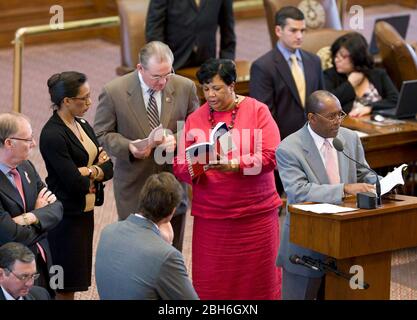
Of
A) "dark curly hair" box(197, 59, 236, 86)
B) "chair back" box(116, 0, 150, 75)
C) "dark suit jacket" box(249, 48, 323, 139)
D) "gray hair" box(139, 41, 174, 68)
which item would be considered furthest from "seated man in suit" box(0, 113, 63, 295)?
"chair back" box(116, 0, 150, 75)

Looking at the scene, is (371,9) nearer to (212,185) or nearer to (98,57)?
(98,57)

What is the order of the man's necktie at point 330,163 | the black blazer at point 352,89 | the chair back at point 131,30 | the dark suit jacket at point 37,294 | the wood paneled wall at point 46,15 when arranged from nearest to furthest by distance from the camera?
the dark suit jacket at point 37,294
the man's necktie at point 330,163
the black blazer at point 352,89
the chair back at point 131,30
the wood paneled wall at point 46,15

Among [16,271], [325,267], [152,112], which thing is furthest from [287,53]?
[16,271]

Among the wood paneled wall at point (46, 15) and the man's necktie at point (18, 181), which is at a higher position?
the man's necktie at point (18, 181)

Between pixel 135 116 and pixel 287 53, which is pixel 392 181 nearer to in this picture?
pixel 135 116

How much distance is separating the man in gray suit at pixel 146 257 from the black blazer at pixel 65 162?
1.03m

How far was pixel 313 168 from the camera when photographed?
5773mm

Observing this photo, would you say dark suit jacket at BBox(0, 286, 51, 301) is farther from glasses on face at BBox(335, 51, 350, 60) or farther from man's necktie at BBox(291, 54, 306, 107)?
glasses on face at BBox(335, 51, 350, 60)

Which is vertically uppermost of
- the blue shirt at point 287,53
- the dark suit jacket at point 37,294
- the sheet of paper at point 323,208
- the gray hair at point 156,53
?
the gray hair at point 156,53

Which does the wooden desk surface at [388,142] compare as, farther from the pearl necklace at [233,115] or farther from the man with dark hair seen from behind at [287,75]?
the pearl necklace at [233,115]

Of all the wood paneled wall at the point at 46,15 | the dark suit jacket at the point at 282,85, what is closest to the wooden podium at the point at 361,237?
the dark suit jacket at the point at 282,85

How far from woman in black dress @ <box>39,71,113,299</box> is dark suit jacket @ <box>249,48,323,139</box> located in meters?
1.94

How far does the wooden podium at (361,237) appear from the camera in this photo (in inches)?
210

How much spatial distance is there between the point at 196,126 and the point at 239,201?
46cm
